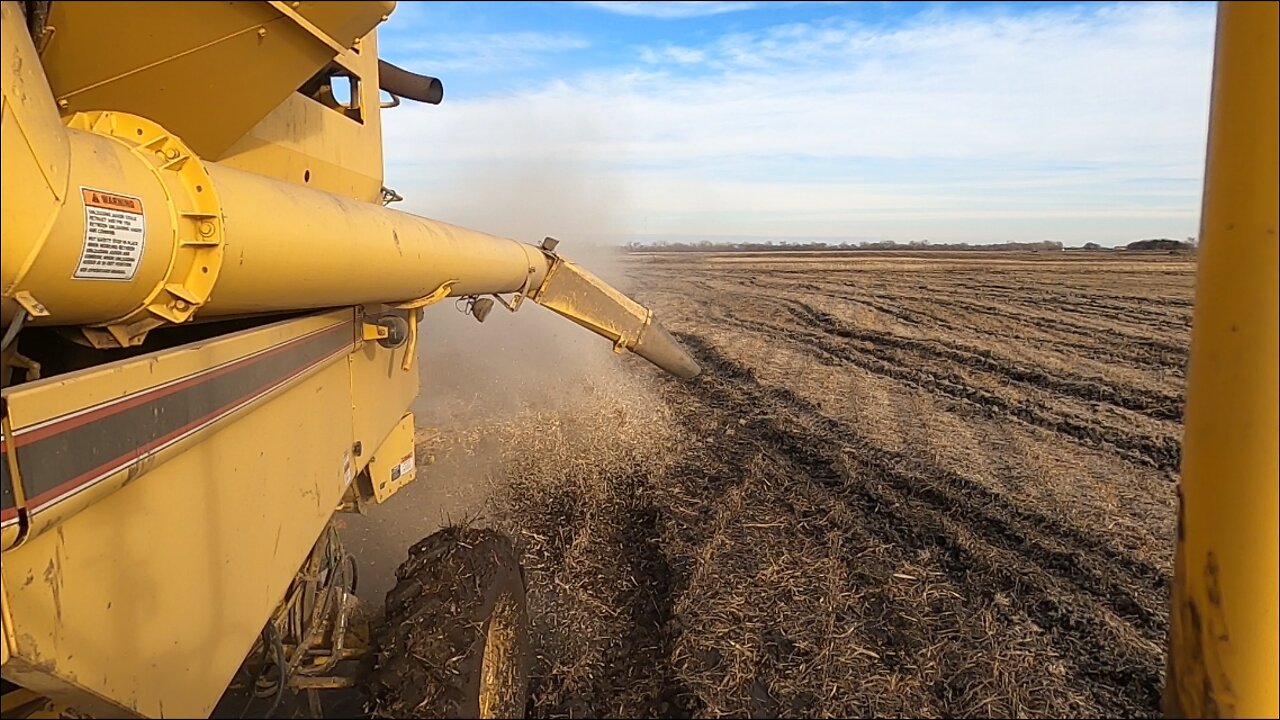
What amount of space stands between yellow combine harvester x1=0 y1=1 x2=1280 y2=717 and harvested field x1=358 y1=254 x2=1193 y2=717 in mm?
1669

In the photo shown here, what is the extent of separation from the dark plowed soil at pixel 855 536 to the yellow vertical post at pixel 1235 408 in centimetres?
271

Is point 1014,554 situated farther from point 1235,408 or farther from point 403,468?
point 1235,408

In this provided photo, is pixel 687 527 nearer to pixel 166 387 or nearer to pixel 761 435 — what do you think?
pixel 761 435

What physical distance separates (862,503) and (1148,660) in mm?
2549

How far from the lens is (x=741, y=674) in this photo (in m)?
4.15

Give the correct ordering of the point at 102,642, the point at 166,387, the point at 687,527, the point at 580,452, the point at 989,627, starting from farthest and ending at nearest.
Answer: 1. the point at 580,452
2. the point at 687,527
3. the point at 989,627
4. the point at 166,387
5. the point at 102,642

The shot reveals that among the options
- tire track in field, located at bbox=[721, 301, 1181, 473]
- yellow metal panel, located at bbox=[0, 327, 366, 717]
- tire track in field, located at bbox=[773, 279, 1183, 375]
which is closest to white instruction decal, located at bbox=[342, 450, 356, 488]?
yellow metal panel, located at bbox=[0, 327, 366, 717]

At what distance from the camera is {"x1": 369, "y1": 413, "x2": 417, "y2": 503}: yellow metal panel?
4297 millimetres

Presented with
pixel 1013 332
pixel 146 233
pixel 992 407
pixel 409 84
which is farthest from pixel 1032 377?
pixel 146 233

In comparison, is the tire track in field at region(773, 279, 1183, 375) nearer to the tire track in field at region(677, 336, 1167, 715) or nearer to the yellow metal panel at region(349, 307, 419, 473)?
the tire track in field at region(677, 336, 1167, 715)

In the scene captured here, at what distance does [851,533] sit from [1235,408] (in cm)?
487

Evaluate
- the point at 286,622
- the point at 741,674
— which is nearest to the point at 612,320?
the point at 741,674

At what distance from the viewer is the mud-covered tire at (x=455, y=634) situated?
3.13m

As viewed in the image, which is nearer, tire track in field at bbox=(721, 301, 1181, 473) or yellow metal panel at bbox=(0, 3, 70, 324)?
yellow metal panel at bbox=(0, 3, 70, 324)
